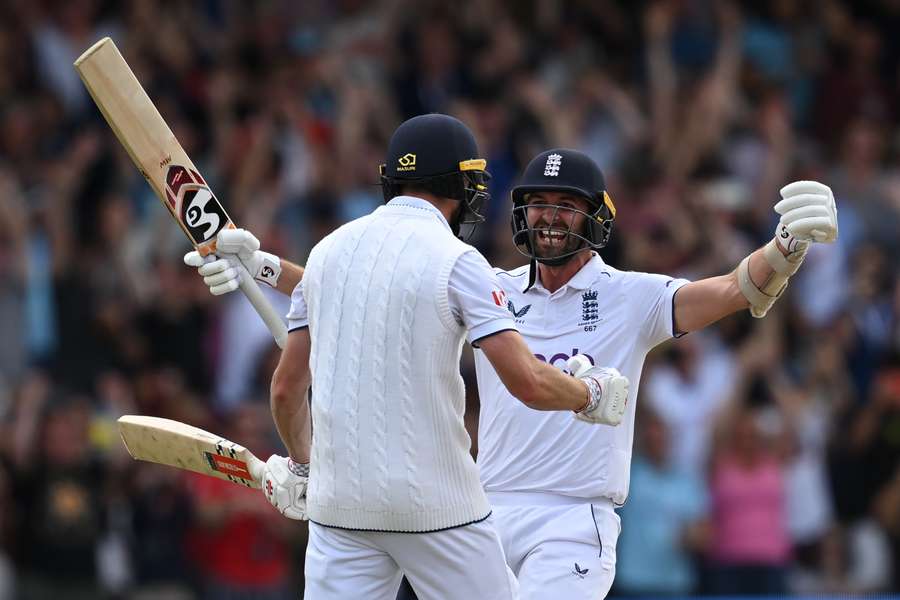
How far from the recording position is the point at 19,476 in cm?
984

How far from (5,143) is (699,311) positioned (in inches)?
273

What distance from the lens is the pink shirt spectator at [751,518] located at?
391 inches

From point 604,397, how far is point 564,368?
0.62 metres

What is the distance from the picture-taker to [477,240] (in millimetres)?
11039

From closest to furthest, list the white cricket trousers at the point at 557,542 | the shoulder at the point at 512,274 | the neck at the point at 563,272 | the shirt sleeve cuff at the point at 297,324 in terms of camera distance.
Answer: the shirt sleeve cuff at the point at 297,324 < the white cricket trousers at the point at 557,542 < the neck at the point at 563,272 < the shoulder at the point at 512,274

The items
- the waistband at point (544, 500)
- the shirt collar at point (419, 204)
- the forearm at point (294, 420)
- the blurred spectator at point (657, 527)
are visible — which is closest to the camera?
the shirt collar at point (419, 204)

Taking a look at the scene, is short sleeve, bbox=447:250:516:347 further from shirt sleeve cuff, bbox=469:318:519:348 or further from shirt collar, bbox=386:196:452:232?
shirt collar, bbox=386:196:452:232

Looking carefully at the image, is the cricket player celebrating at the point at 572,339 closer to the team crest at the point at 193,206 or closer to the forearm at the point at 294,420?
the team crest at the point at 193,206

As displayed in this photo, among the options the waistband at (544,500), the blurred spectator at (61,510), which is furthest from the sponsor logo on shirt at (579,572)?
the blurred spectator at (61,510)

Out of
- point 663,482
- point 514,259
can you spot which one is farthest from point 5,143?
point 663,482

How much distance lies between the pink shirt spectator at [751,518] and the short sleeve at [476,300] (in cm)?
523

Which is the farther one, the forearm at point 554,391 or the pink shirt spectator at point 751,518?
the pink shirt spectator at point 751,518

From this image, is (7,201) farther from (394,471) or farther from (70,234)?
(394,471)

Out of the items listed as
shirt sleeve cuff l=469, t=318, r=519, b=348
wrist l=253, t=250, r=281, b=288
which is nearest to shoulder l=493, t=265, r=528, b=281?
wrist l=253, t=250, r=281, b=288
